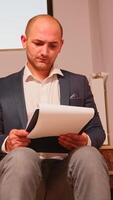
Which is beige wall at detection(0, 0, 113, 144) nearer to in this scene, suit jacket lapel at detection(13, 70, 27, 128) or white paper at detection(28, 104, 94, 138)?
suit jacket lapel at detection(13, 70, 27, 128)

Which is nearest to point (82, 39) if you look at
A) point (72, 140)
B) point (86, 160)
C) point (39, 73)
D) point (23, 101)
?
point (39, 73)

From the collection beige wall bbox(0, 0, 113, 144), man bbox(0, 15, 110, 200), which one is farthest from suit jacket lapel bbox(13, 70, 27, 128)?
beige wall bbox(0, 0, 113, 144)

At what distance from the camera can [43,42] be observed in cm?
129

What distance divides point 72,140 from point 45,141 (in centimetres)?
8

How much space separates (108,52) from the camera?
1.79m

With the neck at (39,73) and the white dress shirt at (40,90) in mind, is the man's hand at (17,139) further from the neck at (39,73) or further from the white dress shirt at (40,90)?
the neck at (39,73)

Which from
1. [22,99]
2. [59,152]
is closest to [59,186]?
[59,152]

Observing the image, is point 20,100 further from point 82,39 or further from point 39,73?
point 82,39

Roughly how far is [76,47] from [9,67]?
340 millimetres

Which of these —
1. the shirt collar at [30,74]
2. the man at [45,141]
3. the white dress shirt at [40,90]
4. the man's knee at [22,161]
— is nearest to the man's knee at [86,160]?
the man at [45,141]

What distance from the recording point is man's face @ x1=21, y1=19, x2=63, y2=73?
1291 mm

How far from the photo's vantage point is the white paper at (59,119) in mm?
988

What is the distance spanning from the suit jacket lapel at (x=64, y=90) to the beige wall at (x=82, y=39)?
480 millimetres

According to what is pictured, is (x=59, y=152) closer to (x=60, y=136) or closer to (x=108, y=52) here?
(x=60, y=136)
